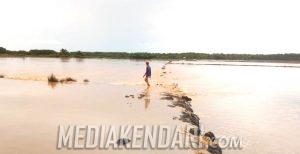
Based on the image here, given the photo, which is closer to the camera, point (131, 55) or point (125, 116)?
point (125, 116)

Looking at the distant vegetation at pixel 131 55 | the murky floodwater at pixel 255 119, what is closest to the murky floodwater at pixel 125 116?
the murky floodwater at pixel 255 119

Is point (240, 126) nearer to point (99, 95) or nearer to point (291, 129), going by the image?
point (291, 129)

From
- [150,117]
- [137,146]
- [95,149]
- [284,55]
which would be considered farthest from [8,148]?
[284,55]

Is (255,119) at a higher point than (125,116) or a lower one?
lower

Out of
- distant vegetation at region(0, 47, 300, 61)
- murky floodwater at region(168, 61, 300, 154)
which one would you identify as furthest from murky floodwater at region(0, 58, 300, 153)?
distant vegetation at region(0, 47, 300, 61)

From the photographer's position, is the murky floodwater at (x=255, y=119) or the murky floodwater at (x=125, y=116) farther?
the murky floodwater at (x=255, y=119)

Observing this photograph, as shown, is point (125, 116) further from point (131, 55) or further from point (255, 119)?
point (131, 55)

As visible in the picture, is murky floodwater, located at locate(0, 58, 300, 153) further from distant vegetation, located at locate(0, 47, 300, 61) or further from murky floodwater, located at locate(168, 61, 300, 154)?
distant vegetation, located at locate(0, 47, 300, 61)

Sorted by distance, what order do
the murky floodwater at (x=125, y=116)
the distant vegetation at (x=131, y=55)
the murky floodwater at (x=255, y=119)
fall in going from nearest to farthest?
the murky floodwater at (x=125, y=116), the murky floodwater at (x=255, y=119), the distant vegetation at (x=131, y=55)

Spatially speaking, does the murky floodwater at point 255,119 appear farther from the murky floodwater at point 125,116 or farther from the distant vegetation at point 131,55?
the distant vegetation at point 131,55

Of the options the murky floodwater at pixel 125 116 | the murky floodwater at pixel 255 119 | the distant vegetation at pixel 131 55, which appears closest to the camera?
the murky floodwater at pixel 125 116

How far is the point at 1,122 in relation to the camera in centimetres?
1177

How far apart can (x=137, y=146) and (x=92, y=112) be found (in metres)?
4.85

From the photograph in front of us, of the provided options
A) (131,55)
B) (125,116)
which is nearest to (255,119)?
(125,116)
